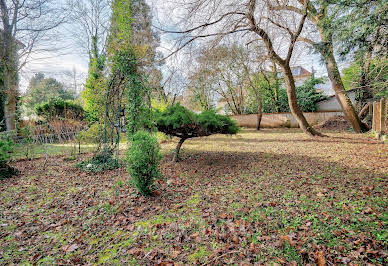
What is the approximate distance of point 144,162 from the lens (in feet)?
9.86

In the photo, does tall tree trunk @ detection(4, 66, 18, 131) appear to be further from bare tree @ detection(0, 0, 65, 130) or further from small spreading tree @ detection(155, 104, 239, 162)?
small spreading tree @ detection(155, 104, 239, 162)

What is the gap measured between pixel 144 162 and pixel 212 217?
1.34 m

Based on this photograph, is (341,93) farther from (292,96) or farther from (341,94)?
(292,96)

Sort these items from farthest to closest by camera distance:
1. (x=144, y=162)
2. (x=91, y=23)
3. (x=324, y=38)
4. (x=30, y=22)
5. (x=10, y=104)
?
(x=91, y=23) < (x=10, y=104) < (x=30, y=22) < (x=324, y=38) < (x=144, y=162)

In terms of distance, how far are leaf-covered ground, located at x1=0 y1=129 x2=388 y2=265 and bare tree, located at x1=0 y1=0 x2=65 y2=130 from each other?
727 cm

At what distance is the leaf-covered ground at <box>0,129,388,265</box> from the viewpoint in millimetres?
1840

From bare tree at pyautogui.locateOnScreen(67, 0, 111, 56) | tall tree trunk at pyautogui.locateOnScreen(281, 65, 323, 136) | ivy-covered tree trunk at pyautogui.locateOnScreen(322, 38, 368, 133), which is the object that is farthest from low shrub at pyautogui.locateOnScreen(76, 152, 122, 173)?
bare tree at pyautogui.locateOnScreen(67, 0, 111, 56)

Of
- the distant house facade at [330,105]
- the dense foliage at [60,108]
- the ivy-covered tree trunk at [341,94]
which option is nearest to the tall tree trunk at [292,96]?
the ivy-covered tree trunk at [341,94]

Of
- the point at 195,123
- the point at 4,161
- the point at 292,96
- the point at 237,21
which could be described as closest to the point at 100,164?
the point at 4,161

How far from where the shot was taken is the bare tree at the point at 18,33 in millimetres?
8289

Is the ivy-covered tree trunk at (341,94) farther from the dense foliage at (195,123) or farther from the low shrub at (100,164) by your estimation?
the low shrub at (100,164)

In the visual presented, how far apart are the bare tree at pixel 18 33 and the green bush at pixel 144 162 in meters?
8.43

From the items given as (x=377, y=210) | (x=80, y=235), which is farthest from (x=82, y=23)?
(x=377, y=210)

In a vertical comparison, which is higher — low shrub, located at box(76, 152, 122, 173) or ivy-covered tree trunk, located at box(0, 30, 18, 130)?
ivy-covered tree trunk, located at box(0, 30, 18, 130)
